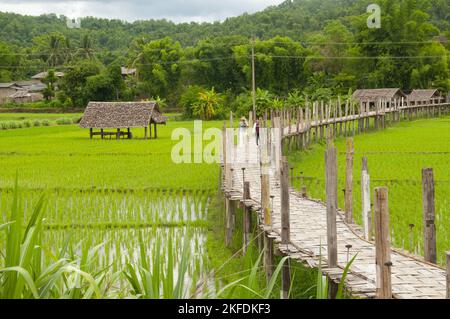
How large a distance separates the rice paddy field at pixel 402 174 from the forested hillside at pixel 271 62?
1997cm

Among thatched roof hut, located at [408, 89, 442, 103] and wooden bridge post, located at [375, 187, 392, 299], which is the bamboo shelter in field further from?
wooden bridge post, located at [375, 187, 392, 299]

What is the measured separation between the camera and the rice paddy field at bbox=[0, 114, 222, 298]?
3094 millimetres

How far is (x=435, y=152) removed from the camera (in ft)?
66.0

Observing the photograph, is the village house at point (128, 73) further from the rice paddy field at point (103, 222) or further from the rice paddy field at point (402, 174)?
the rice paddy field at point (402, 174)

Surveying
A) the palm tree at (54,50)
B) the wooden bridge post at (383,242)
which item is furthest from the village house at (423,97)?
the wooden bridge post at (383,242)

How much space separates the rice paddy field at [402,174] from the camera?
30.1ft

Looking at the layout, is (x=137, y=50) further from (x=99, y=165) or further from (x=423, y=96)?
(x=99, y=165)

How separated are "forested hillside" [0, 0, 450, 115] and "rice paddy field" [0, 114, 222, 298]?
2471 cm

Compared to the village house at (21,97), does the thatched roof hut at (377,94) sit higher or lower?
lower

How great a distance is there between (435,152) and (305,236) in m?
13.8

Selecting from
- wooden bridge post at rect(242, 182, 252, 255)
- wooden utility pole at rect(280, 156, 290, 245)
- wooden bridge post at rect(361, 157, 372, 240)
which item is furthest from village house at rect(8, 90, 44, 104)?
wooden utility pole at rect(280, 156, 290, 245)

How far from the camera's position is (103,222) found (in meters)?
10.7
